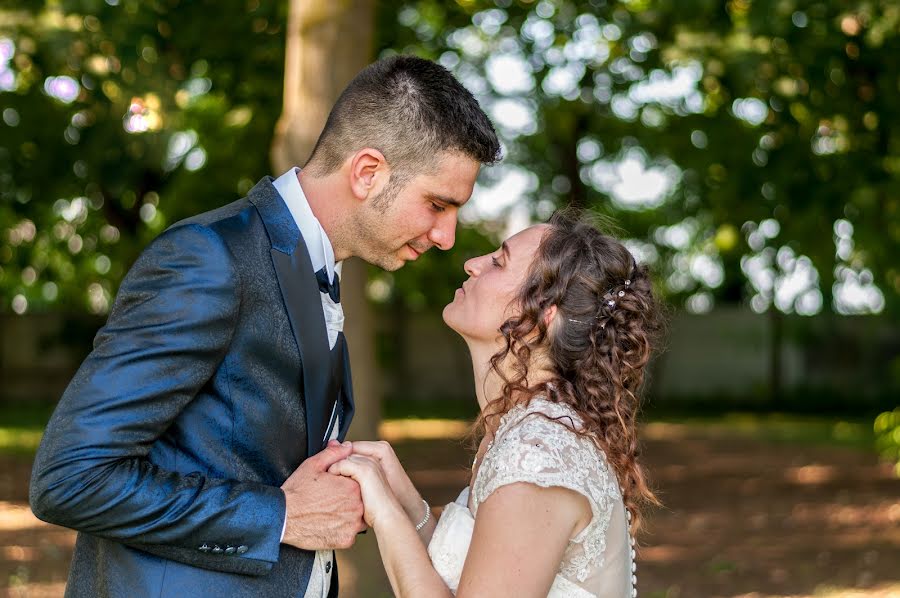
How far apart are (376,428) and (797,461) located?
33.4 feet

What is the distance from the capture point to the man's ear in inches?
108

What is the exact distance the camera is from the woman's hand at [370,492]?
2.61 m

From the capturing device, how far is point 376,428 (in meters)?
6.19

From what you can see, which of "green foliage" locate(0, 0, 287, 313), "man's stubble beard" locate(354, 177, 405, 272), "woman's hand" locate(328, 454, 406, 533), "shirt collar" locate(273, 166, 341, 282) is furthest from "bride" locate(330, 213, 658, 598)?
"green foliage" locate(0, 0, 287, 313)

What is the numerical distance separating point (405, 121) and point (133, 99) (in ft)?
12.9

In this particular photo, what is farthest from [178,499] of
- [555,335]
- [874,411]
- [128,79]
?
[874,411]

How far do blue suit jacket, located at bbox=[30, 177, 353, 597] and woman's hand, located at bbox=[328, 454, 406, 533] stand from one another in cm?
9

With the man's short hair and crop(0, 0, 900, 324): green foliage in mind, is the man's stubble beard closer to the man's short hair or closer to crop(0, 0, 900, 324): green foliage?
the man's short hair

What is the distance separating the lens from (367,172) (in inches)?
109

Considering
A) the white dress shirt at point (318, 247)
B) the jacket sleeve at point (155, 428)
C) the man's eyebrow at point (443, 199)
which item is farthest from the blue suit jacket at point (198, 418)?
the man's eyebrow at point (443, 199)

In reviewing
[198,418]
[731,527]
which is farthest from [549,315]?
[731,527]

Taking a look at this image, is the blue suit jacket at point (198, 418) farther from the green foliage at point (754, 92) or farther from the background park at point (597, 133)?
the green foliage at point (754, 92)

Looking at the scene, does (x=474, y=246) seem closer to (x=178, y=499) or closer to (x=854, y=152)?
(x=854, y=152)

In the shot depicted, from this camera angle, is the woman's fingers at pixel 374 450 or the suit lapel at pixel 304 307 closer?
the suit lapel at pixel 304 307
